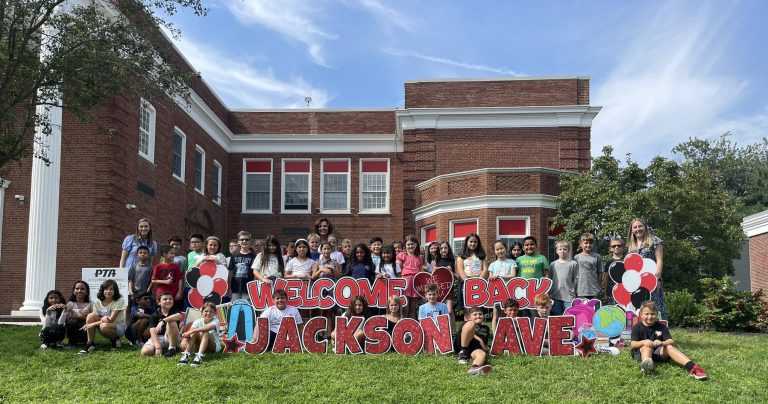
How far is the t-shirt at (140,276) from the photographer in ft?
36.6

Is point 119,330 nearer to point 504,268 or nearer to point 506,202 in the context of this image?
point 504,268

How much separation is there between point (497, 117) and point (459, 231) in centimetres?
550

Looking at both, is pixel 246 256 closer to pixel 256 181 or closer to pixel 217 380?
pixel 217 380

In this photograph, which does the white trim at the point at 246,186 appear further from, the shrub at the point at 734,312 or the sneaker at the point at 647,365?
the sneaker at the point at 647,365

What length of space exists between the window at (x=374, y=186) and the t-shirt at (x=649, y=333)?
808 inches

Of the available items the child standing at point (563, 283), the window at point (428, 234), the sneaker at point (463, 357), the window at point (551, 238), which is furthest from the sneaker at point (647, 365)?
the window at point (428, 234)

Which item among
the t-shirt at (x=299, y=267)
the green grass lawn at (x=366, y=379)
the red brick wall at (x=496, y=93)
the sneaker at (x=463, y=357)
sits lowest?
the green grass lawn at (x=366, y=379)

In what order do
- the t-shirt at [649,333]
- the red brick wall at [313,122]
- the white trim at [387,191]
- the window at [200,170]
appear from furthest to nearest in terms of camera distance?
the red brick wall at [313,122], the white trim at [387,191], the window at [200,170], the t-shirt at [649,333]

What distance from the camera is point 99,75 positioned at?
12.3 meters

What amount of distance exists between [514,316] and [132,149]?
1288 centimetres

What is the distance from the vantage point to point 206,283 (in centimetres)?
1085

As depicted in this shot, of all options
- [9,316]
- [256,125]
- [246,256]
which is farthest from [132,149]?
[256,125]

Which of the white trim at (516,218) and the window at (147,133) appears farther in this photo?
the white trim at (516,218)

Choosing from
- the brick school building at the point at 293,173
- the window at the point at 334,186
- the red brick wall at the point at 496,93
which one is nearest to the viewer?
the brick school building at the point at 293,173
